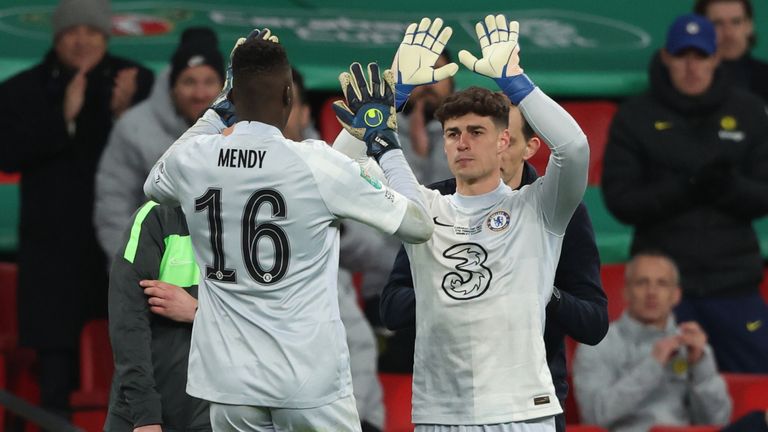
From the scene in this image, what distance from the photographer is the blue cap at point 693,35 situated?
7.66 meters

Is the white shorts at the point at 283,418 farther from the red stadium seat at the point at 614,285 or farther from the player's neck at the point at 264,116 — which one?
the red stadium seat at the point at 614,285

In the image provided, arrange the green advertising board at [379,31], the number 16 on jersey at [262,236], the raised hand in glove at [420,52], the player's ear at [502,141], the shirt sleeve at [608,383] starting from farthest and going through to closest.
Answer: the green advertising board at [379,31] → the shirt sleeve at [608,383] → the player's ear at [502,141] → the raised hand in glove at [420,52] → the number 16 on jersey at [262,236]

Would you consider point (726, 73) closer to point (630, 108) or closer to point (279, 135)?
point (630, 108)

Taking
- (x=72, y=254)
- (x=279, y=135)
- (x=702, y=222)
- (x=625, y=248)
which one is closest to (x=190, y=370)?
(x=279, y=135)

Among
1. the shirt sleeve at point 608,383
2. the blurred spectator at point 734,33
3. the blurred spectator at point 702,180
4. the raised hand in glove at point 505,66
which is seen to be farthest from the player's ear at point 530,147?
the blurred spectator at point 734,33

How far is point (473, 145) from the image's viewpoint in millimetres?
4844

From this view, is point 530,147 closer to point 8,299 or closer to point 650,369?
point 650,369

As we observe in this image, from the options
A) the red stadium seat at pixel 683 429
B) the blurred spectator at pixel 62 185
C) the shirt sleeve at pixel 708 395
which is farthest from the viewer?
the blurred spectator at pixel 62 185

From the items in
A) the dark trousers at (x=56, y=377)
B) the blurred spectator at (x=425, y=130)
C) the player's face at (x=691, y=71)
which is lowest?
the dark trousers at (x=56, y=377)

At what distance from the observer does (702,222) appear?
25.0ft

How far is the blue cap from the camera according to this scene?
7.66 m

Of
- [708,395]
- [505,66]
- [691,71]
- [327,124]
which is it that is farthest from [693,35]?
[505,66]

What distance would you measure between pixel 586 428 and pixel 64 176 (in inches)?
105

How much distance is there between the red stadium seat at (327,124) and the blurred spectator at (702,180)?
153 cm
